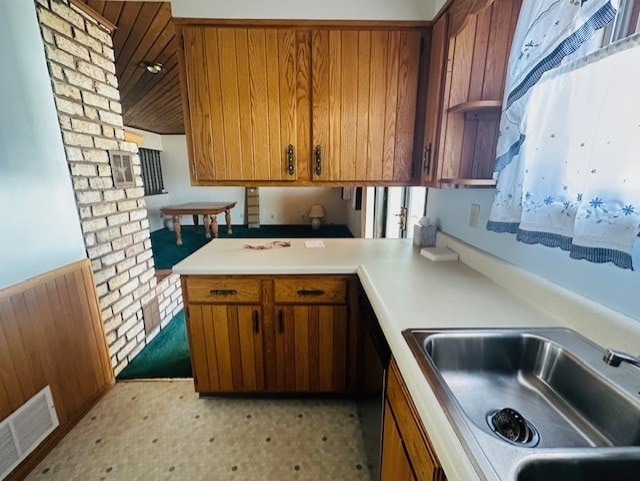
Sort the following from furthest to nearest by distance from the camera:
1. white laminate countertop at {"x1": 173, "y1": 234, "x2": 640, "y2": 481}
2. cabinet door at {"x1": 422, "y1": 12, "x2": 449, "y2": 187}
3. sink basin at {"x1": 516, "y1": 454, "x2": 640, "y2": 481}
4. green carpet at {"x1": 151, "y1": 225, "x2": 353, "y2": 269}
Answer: green carpet at {"x1": 151, "y1": 225, "x2": 353, "y2": 269}, cabinet door at {"x1": 422, "y1": 12, "x2": 449, "y2": 187}, white laminate countertop at {"x1": 173, "y1": 234, "x2": 640, "y2": 481}, sink basin at {"x1": 516, "y1": 454, "x2": 640, "y2": 481}

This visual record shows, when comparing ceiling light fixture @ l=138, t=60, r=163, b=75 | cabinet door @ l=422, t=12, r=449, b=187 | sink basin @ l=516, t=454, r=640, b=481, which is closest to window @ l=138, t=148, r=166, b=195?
ceiling light fixture @ l=138, t=60, r=163, b=75

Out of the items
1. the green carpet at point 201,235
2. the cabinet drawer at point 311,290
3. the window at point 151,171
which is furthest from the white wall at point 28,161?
the window at point 151,171

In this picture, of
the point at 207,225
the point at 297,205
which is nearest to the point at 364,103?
the point at 207,225

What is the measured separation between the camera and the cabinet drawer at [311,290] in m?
1.57

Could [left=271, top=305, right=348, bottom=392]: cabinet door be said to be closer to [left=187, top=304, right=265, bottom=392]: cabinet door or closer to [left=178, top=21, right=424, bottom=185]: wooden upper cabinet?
[left=187, top=304, right=265, bottom=392]: cabinet door

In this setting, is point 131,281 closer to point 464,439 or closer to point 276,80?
point 276,80

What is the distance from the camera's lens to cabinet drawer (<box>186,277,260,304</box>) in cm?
158

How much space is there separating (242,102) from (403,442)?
1683mm

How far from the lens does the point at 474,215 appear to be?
149cm

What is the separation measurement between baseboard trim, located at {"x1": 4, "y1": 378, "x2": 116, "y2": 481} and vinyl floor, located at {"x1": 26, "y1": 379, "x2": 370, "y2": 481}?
0.03 meters

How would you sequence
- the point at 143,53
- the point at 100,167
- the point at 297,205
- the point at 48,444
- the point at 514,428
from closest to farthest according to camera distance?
1. the point at 514,428
2. the point at 48,444
3. the point at 100,167
4. the point at 143,53
5. the point at 297,205

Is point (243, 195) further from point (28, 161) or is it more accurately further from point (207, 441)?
point (207, 441)

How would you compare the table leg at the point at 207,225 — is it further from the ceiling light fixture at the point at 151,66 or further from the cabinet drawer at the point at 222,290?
the cabinet drawer at the point at 222,290

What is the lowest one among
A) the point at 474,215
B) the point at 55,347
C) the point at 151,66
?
the point at 55,347
